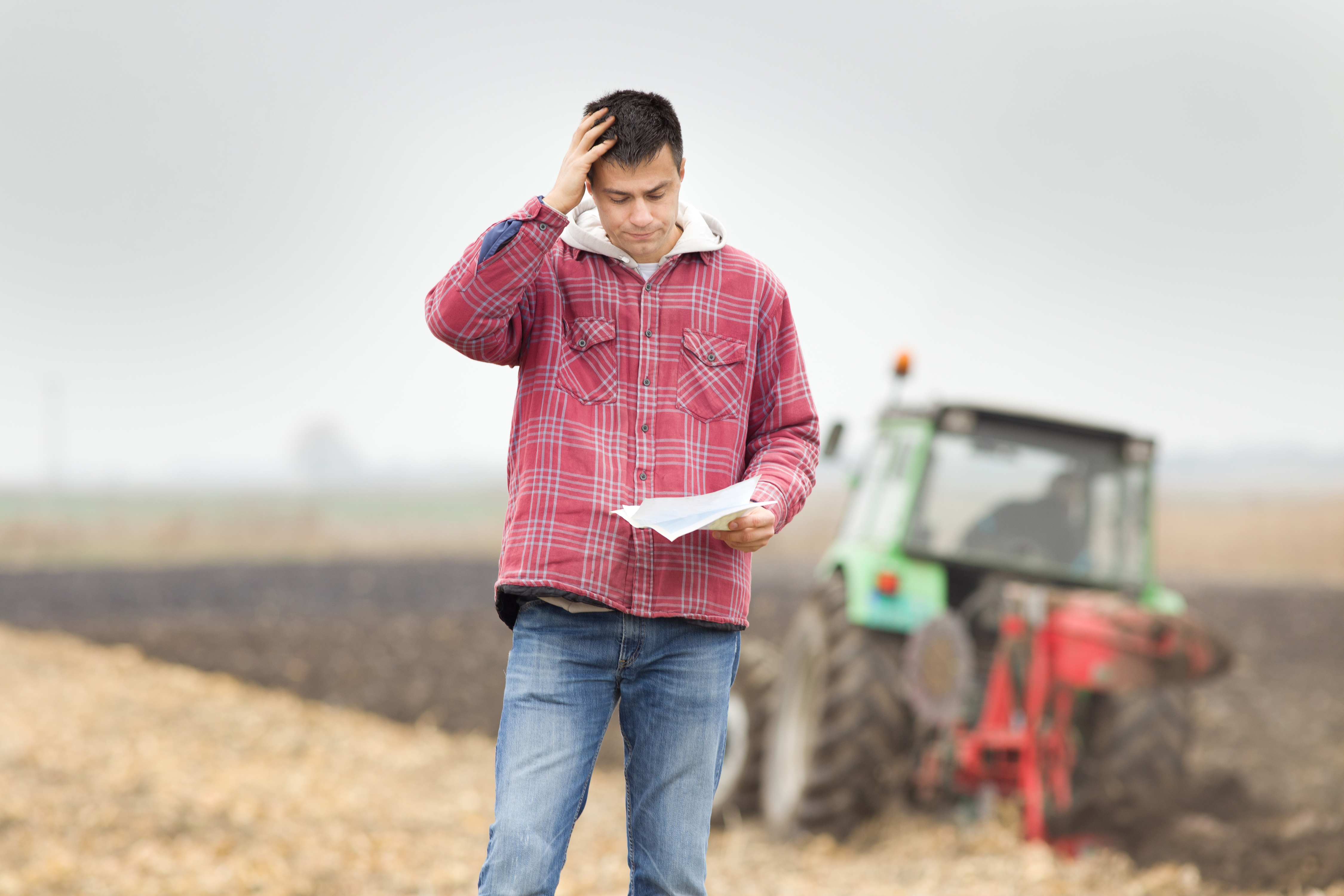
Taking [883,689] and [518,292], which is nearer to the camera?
[518,292]

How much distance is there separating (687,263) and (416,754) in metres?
6.25

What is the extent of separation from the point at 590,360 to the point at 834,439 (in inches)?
131

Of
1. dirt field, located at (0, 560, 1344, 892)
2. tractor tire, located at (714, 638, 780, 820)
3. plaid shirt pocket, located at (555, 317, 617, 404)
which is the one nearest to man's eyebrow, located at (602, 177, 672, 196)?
plaid shirt pocket, located at (555, 317, 617, 404)

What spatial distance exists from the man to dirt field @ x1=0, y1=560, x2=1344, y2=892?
2680 mm

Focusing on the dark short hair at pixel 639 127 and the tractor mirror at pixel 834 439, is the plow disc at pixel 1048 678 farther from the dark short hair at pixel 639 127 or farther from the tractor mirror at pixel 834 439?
the dark short hair at pixel 639 127

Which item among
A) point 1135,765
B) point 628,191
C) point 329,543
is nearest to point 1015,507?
point 1135,765

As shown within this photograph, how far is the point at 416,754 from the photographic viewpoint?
7961 mm

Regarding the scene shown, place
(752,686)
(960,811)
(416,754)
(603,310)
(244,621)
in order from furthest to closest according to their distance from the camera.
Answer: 1. (244,621)
2. (416,754)
3. (752,686)
4. (960,811)
5. (603,310)

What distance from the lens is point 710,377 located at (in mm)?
2256

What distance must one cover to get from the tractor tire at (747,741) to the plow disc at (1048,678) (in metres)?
0.72

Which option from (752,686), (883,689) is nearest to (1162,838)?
(883,689)

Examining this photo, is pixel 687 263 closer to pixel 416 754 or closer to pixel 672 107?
pixel 672 107

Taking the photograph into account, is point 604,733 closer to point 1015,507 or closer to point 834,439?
point 834,439

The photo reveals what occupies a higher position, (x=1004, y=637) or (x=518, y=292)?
(x=518, y=292)
